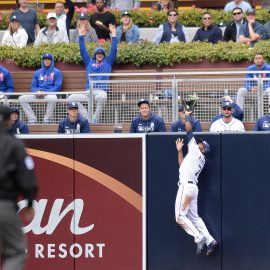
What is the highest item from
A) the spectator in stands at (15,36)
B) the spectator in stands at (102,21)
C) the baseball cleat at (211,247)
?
the spectator in stands at (102,21)

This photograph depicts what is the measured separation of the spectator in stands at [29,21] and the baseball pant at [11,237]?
1044 centimetres

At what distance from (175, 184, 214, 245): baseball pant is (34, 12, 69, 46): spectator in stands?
6.63 meters

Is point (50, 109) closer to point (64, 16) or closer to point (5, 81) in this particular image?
point (5, 81)

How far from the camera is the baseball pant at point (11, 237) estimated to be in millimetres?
10547

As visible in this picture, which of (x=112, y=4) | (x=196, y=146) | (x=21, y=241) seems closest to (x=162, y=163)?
(x=196, y=146)

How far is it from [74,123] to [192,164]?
2.20 m

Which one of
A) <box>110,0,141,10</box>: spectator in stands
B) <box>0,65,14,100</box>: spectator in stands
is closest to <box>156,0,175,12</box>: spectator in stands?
<box>110,0,141,10</box>: spectator in stands

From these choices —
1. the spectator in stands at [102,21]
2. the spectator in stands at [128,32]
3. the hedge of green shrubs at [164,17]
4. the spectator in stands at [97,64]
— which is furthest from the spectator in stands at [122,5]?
the spectator in stands at [97,64]

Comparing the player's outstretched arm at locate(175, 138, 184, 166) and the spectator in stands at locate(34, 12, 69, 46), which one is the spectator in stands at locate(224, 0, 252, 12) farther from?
the player's outstretched arm at locate(175, 138, 184, 166)

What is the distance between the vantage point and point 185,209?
14.5 metres

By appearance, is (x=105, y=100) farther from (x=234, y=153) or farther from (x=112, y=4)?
(x=112, y=4)

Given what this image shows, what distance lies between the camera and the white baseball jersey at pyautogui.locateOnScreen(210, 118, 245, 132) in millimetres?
15461

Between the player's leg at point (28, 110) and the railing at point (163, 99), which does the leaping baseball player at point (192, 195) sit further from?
the player's leg at point (28, 110)

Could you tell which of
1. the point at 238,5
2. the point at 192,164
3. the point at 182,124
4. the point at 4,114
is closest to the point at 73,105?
the point at 182,124
